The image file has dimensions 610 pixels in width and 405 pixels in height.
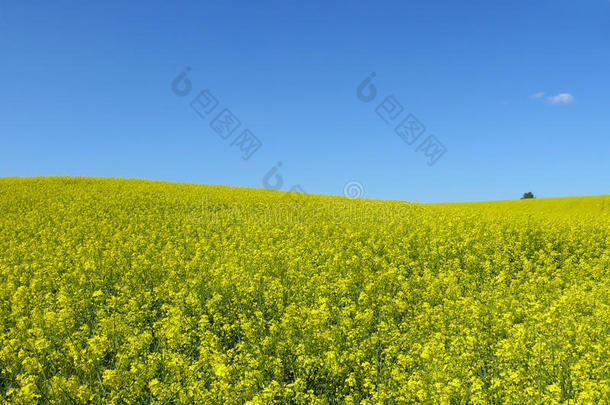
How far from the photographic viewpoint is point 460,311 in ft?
23.8

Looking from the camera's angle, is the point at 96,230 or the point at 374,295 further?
the point at 96,230

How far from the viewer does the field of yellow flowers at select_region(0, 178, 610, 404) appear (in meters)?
4.94

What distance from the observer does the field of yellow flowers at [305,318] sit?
494 cm

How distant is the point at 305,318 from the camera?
7066 millimetres

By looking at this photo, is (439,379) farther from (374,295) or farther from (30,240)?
(30,240)

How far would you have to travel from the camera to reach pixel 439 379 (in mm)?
4812

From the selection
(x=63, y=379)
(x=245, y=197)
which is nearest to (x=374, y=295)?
(x=63, y=379)

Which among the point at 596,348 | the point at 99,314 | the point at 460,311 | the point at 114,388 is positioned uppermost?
the point at 99,314

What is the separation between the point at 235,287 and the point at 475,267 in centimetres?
752

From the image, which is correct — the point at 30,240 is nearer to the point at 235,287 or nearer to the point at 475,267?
the point at 235,287

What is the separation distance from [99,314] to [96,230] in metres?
9.75

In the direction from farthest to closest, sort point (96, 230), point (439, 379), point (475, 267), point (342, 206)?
point (342, 206)
point (96, 230)
point (475, 267)
point (439, 379)

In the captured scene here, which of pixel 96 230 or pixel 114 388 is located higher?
pixel 96 230

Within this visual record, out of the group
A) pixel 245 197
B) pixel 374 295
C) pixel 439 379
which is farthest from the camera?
pixel 245 197
